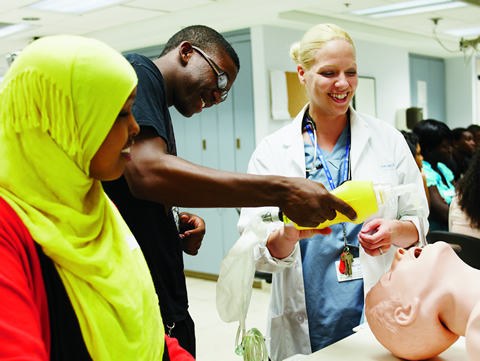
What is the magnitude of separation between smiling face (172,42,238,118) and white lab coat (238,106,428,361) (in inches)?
16.3

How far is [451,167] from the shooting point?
5145 millimetres

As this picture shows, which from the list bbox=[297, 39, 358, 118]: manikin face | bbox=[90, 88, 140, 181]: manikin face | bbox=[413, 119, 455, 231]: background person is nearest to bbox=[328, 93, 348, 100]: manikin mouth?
bbox=[297, 39, 358, 118]: manikin face

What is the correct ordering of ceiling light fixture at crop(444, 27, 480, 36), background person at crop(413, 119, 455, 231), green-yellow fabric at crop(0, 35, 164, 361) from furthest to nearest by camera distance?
ceiling light fixture at crop(444, 27, 480, 36) < background person at crop(413, 119, 455, 231) < green-yellow fabric at crop(0, 35, 164, 361)

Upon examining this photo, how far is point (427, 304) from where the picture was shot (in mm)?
1281

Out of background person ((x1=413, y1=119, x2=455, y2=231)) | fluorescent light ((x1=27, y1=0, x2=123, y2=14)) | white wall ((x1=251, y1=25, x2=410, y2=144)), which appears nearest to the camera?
background person ((x1=413, y1=119, x2=455, y2=231))

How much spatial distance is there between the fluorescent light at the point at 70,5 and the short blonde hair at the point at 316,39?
3103mm

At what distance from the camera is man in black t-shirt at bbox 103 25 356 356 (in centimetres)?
111

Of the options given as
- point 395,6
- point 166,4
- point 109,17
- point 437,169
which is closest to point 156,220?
point 166,4

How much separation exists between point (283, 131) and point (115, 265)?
1.12 m

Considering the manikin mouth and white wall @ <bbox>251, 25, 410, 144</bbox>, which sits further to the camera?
white wall @ <bbox>251, 25, 410, 144</bbox>

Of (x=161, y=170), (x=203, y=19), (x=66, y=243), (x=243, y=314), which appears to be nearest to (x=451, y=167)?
(x=203, y=19)

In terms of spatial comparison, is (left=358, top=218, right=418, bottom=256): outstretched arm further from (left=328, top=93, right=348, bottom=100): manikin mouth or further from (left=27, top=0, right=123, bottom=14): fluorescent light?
(left=27, top=0, right=123, bottom=14): fluorescent light

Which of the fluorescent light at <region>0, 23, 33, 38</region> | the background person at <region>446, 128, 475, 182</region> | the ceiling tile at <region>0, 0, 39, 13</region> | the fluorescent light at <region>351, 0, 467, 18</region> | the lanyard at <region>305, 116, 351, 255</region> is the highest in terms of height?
the ceiling tile at <region>0, 0, 39, 13</region>

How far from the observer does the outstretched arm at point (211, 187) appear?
3.63 feet
